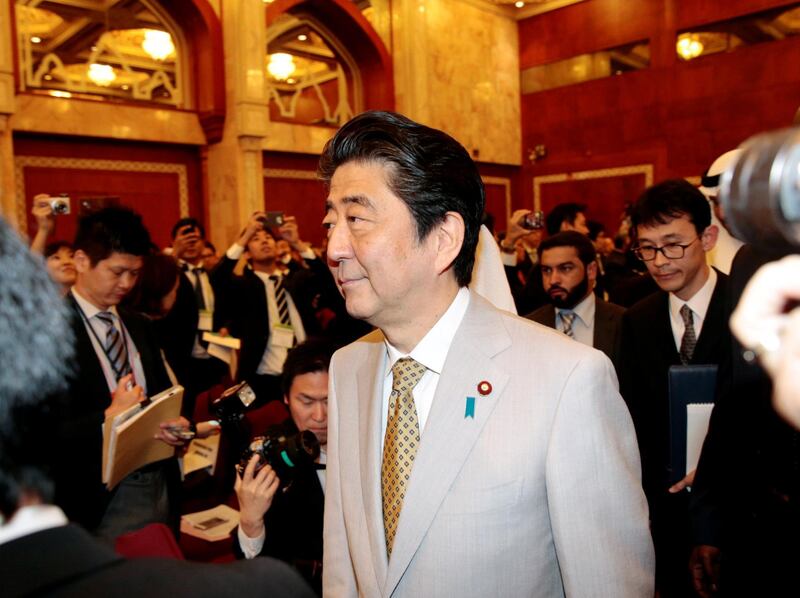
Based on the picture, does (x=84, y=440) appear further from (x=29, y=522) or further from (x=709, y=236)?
(x=709, y=236)

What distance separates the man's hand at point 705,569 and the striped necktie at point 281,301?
3.44 meters

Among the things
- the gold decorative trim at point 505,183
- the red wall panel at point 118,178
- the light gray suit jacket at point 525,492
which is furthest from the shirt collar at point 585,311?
the gold decorative trim at point 505,183

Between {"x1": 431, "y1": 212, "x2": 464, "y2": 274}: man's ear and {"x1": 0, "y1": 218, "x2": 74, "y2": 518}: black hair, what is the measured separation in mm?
963

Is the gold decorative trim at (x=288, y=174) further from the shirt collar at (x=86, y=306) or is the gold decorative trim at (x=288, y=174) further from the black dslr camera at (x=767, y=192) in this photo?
the black dslr camera at (x=767, y=192)

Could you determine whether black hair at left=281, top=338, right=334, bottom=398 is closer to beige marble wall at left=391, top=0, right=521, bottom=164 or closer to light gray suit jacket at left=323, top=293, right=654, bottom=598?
light gray suit jacket at left=323, top=293, right=654, bottom=598

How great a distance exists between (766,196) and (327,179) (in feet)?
4.11

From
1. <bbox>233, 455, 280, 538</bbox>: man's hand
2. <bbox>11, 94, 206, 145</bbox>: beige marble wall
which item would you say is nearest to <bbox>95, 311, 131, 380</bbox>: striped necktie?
<bbox>233, 455, 280, 538</bbox>: man's hand

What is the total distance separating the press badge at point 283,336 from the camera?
459 centimetres

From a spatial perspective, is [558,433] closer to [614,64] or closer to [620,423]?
[620,423]

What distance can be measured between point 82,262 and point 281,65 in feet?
25.2

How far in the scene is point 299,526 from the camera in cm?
223

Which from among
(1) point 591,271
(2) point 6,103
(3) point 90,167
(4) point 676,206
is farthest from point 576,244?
(3) point 90,167

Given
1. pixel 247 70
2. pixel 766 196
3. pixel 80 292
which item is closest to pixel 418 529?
pixel 766 196

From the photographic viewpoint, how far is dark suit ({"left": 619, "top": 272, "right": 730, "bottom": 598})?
7.60 ft
